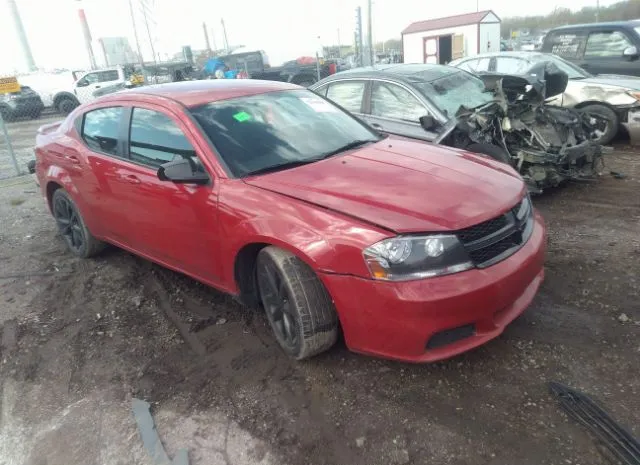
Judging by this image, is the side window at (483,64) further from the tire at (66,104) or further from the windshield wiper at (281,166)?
the tire at (66,104)

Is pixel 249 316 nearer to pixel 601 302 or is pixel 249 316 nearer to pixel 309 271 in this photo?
pixel 309 271

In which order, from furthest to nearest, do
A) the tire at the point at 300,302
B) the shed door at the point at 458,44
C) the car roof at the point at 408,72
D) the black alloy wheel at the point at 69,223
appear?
the shed door at the point at 458,44 → the car roof at the point at 408,72 → the black alloy wheel at the point at 69,223 → the tire at the point at 300,302

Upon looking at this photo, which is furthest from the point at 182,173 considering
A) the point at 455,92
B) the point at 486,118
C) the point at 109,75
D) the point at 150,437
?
the point at 109,75

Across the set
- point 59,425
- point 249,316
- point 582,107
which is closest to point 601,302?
point 249,316

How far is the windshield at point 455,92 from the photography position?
19.2 feet

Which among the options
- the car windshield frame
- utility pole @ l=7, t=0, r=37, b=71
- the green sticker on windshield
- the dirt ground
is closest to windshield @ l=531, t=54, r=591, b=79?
the car windshield frame

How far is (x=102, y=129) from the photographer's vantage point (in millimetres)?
4188

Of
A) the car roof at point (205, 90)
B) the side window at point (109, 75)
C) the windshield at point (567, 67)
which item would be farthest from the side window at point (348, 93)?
the side window at point (109, 75)

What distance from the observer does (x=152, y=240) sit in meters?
3.80

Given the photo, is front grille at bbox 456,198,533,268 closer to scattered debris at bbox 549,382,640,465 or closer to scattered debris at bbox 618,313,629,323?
scattered debris at bbox 549,382,640,465

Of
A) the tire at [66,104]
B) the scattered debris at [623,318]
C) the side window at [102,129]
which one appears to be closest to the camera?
the scattered debris at [623,318]

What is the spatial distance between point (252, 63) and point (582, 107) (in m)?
16.9

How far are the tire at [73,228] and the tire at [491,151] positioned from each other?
375cm

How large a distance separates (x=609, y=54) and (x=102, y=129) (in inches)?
347
